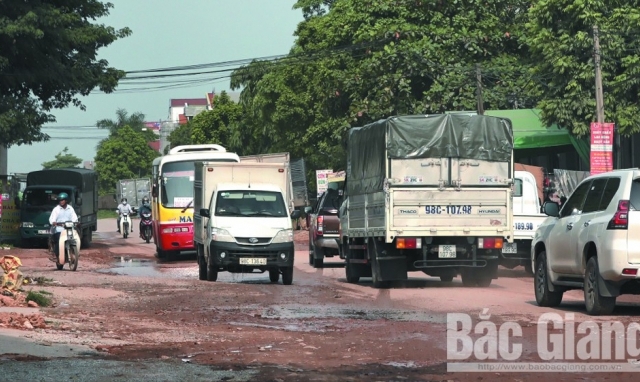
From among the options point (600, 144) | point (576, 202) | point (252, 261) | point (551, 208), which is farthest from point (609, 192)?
point (600, 144)

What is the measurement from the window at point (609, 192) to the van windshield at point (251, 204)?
10107 millimetres

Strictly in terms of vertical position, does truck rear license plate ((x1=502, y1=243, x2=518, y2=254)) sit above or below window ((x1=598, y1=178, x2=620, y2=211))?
below

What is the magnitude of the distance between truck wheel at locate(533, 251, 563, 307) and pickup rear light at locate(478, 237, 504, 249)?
12.5 feet

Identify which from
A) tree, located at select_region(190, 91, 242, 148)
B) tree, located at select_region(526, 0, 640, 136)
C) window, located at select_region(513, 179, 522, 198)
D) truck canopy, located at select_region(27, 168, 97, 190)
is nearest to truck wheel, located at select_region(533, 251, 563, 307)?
window, located at select_region(513, 179, 522, 198)

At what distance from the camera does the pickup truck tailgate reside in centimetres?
2088

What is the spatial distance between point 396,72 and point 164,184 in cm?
1409

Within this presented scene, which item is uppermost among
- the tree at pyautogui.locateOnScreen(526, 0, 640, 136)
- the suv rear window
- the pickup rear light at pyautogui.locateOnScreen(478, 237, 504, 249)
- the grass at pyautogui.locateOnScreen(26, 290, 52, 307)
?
the tree at pyautogui.locateOnScreen(526, 0, 640, 136)

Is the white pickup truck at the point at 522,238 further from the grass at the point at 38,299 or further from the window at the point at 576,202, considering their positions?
the grass at the point at 38,299

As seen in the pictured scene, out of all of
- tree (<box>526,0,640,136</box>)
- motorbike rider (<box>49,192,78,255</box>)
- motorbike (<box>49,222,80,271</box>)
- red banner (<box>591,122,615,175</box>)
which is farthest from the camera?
tree (<box>526,0,640,136</box>)

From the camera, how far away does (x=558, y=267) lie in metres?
16.1

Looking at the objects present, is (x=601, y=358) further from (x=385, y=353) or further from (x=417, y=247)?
(x=417, y=247)

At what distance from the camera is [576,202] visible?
1599cm

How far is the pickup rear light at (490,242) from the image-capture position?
21.1 m

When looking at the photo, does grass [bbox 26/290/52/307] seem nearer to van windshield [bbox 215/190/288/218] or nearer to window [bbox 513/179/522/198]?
van windshield [bbox 215/190/288/218]
